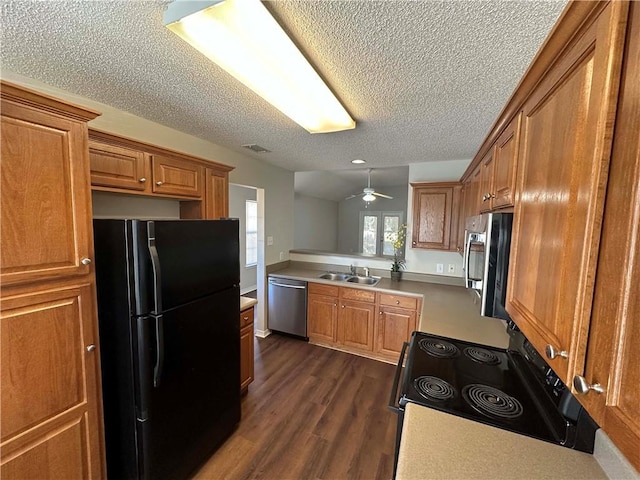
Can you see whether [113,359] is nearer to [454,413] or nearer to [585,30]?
[454,413]

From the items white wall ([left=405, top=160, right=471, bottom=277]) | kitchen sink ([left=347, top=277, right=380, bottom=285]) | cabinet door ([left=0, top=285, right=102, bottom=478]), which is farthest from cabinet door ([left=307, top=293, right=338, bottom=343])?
cabinet door ([left=0, top=285, right=102, bottom=478])

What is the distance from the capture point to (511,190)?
106cm

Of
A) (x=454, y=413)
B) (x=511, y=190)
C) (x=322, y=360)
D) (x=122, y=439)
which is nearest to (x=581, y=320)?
(x=511, y=190)

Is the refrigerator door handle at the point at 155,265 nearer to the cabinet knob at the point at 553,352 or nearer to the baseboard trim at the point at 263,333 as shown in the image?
the cabinet knob at the point at 553,352

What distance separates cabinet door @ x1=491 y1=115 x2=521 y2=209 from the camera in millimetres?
1050

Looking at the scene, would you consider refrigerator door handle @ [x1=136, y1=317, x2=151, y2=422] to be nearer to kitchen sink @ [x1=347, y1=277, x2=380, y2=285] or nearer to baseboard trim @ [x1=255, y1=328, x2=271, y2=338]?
baseboard trim @ [x1=255, y1=328, x2=271, y2=338]

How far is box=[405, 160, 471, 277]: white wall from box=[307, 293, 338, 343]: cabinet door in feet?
3.76

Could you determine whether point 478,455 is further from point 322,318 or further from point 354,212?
point 354,212

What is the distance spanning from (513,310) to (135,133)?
101 inches

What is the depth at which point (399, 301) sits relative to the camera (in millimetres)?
3051

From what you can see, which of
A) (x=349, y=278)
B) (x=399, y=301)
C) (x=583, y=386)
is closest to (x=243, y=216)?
(x=349, y=278)

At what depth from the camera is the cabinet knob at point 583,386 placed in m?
0.51

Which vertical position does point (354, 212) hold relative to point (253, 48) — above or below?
below

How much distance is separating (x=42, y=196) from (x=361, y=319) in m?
2.96
